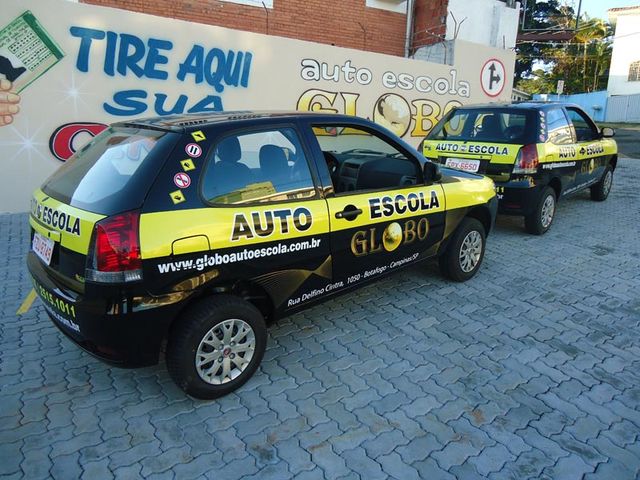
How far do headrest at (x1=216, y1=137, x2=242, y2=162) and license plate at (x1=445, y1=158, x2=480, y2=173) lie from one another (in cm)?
401

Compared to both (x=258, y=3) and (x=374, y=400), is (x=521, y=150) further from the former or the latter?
(x=258, y=3)

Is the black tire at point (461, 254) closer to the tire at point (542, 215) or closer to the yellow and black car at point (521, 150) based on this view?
the yellow and black car at point (521, 150)

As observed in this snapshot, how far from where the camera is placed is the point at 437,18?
38.2 ft

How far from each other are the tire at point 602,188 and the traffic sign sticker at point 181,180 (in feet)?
26.5

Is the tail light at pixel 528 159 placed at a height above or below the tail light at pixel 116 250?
above

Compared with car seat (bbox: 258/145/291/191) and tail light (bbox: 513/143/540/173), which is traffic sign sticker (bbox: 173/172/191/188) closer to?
car seat (bbox: 258/145/291/191)

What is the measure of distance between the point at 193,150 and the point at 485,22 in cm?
1246

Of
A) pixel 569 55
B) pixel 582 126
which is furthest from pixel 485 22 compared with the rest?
pixel 569 55

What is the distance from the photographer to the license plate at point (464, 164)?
20.0ft

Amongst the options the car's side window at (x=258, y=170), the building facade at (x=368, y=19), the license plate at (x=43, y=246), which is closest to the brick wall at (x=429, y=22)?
the building facade at (x=368, y=19)

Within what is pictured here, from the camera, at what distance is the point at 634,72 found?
34.8 meters

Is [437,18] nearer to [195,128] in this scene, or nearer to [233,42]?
[233,42]

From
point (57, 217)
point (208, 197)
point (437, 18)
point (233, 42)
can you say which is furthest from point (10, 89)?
point (437, 18)

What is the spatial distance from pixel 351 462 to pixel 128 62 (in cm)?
682
